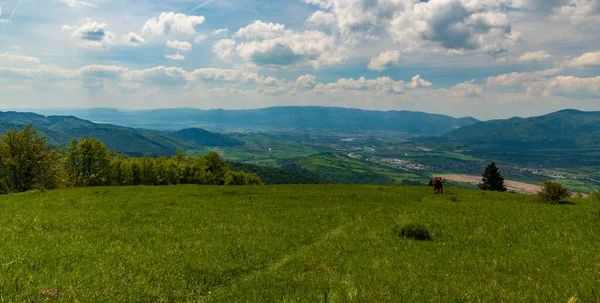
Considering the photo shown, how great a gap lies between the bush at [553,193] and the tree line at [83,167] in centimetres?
5948

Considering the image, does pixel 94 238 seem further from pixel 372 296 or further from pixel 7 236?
pixel 372 296

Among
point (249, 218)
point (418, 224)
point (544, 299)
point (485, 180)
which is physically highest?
point (544, 299)

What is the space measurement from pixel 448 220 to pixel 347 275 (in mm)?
12126

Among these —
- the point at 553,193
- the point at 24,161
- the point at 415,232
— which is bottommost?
the point at 24,161

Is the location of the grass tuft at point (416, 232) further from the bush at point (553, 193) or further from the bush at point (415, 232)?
the bush at point (553, 193)

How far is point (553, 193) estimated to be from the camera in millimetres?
30109

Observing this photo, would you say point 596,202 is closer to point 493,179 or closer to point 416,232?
point 416,232

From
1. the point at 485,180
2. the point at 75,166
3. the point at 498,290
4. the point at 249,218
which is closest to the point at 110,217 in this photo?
the point at 249,218

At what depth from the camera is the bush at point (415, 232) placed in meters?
16.0

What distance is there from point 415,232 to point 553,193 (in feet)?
79.2

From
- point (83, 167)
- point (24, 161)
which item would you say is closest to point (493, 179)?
point (24, 161)

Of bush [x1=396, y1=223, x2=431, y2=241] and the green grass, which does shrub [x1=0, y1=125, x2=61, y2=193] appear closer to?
the green grass

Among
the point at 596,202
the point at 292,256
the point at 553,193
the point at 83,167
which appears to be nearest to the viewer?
the point at 292,256

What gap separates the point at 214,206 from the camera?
1052 inches
